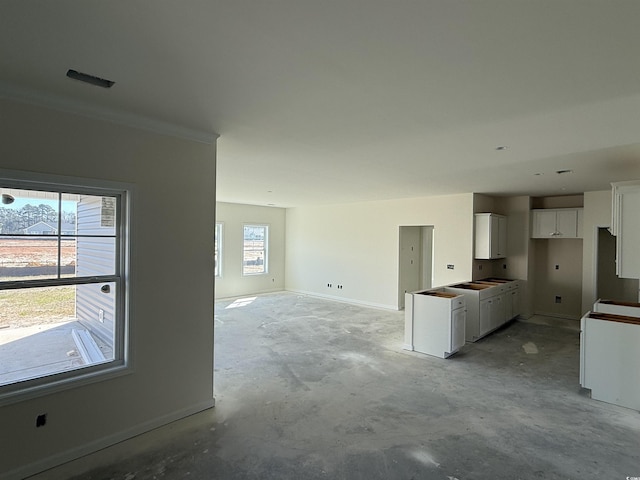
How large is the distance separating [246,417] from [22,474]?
1.58 metres

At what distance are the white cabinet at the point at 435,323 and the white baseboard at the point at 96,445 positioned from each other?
310 cm

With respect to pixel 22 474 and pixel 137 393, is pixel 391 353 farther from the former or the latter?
pixel 22 474

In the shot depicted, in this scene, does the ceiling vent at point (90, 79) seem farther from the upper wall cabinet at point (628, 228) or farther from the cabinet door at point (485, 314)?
the cabinet door at point (485, 314)

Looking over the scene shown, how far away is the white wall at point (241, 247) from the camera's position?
29.8ft

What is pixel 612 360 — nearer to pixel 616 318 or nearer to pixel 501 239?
pixel 616 318

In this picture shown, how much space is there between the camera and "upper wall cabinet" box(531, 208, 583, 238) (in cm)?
669

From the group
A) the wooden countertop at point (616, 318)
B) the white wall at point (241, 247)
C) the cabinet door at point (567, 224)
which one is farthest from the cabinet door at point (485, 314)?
the white wall at point (241, 247)

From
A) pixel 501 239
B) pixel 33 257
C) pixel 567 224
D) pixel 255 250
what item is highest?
pixel 567 224

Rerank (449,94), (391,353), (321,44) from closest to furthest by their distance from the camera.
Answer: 1. (321,44)
2. (449,94)
3. (391,353)

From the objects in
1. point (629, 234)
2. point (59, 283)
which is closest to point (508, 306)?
point (629, 234)

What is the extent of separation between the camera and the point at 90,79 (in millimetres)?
2111

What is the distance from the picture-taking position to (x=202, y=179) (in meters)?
3.22

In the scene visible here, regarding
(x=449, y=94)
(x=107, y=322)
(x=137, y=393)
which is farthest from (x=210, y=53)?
(x=137, y=393)

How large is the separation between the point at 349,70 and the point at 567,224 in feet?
22.4
